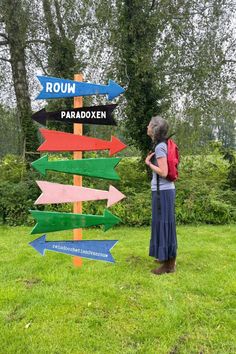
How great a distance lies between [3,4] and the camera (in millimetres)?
8375

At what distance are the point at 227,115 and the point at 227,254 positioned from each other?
4765 mm

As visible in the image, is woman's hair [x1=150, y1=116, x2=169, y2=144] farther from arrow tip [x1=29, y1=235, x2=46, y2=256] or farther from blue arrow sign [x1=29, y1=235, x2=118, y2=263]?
arrow tip [x1=29, y1=235, x2=46, y2=256]

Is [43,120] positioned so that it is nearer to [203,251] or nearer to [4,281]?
[4,281]

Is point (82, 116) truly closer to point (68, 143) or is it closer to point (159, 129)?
point (68, 143)

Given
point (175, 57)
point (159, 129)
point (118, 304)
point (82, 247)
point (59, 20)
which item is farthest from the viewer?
point (59, 20)

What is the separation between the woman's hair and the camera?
401 centimetres

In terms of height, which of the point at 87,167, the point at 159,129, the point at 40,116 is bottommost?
the point at 87,167

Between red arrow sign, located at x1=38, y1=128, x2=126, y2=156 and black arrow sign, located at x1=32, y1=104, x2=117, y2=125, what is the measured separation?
0.52 feet

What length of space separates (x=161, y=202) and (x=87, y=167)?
88cm

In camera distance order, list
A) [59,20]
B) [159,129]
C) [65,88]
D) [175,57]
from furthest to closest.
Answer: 1. [59,20]
2. [175,57]
3. [65,88]
4. [159,129]

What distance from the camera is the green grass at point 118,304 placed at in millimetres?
2820

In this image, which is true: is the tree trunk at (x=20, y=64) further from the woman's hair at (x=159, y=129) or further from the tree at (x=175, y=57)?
the woman's hair at (x=159, y=129)

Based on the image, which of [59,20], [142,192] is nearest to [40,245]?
[142,192]

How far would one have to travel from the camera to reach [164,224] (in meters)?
4.05
